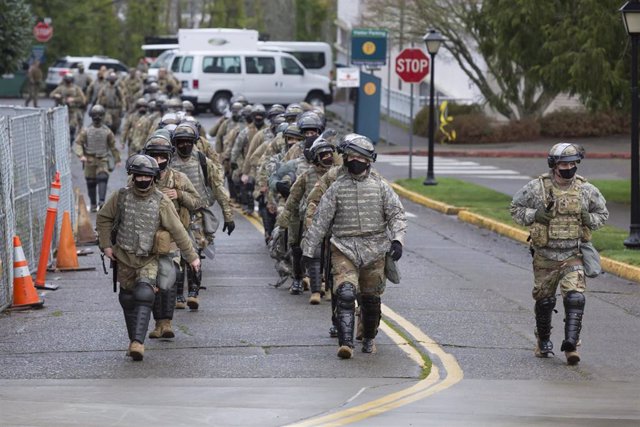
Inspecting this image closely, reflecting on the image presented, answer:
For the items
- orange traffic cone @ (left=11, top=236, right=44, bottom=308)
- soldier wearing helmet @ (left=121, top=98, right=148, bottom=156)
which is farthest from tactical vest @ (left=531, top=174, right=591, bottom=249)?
→ soldier wearing helmet @ (left=121, top=98, right=148, bottom=156)

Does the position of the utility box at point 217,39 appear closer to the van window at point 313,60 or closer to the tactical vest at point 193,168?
the van window at point 313,60

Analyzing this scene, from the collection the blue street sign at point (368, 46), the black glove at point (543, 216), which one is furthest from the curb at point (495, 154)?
the black glove at point (543, 216)

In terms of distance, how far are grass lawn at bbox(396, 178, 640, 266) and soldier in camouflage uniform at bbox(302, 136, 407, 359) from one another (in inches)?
332

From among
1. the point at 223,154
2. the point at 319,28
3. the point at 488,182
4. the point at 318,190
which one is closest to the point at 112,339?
the point at 318,190

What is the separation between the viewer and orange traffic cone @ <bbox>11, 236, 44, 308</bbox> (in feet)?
48.3

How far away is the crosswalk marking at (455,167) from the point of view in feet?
110

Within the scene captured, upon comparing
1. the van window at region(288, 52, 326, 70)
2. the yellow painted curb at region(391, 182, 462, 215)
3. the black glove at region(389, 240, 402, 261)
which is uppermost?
the black glove at region(389, 240, 402, 261)

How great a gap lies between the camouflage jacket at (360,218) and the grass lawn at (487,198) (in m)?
8.45

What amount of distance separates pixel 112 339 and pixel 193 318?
135 cm

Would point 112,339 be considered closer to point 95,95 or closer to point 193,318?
point 193,318

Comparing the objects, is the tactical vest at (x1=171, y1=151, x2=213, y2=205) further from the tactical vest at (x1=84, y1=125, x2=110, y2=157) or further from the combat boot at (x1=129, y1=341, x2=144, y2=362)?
the tactical vest at (x1=84, y1=125, x2=110, y2=157)

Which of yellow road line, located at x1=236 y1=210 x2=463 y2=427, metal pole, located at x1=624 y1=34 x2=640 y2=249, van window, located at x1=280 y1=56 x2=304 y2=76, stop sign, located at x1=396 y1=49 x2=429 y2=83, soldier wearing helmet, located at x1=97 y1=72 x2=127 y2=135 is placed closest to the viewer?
yellow road line, located at x1=236 y1=210 x2=463 y2=427

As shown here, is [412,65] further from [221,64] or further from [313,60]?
[313,60]

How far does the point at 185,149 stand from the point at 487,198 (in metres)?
14.4
